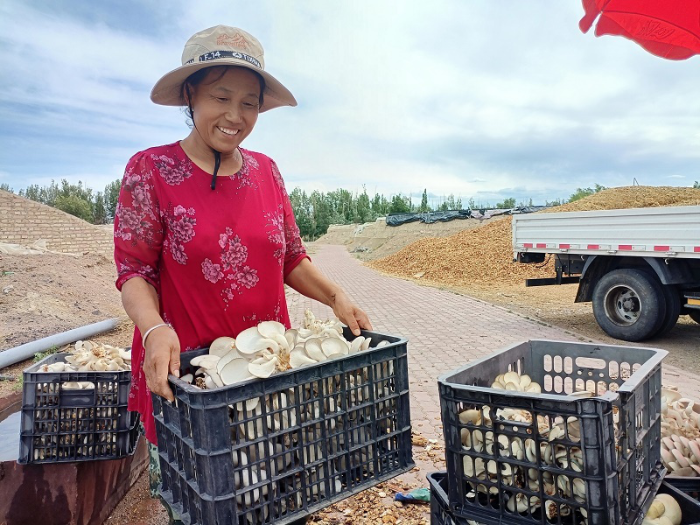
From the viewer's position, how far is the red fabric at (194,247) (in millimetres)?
1869

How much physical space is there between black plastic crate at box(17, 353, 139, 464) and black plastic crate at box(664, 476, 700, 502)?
253cm

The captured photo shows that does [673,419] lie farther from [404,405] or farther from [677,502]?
[404,405]

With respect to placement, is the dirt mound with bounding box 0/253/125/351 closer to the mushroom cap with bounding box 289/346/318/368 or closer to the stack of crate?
the mushroom cap with bounding box 289/346/318/368

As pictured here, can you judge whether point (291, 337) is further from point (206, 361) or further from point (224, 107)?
point (224, 107)

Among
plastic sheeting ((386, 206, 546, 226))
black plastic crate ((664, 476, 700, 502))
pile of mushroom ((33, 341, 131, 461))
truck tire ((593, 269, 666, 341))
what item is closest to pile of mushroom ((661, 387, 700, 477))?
black plastic crate ((664, 476, 700, 502))

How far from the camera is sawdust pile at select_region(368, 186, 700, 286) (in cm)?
1664

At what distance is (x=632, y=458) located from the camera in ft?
5.47

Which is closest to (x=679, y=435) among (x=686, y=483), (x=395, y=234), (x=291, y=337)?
(x=686, y=483)

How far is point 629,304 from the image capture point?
290 inches

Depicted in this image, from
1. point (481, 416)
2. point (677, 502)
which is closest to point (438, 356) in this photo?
point (677, 502)

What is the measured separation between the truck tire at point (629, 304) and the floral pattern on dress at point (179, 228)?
6.81 m

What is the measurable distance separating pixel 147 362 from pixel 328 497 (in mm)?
704

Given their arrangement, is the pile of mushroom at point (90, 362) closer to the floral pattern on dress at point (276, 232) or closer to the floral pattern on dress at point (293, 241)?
the floral pattern on dress at point (293, 241)

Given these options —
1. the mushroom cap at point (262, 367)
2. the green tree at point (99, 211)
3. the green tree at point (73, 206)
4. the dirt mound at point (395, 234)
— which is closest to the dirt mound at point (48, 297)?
the mushroom cap at point (262, 367)
